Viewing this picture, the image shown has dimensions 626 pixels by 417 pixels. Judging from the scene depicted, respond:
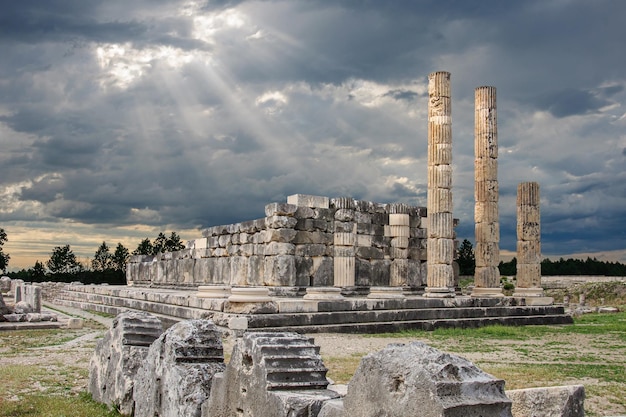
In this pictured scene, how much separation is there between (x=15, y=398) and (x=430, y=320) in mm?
12618

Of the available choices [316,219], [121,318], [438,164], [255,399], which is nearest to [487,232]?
[438,164]

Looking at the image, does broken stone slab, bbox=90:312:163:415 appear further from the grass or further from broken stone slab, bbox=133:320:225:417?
the grass

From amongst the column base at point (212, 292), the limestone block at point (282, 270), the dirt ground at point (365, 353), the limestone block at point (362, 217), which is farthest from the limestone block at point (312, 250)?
the dirt ground at point (365, 353)

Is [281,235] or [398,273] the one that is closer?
[281,235]

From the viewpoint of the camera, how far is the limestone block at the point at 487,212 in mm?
25344

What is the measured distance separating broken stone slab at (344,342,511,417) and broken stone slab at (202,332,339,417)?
748 mm

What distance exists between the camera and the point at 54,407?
709 centimetres

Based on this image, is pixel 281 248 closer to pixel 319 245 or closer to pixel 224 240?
pixel 319 245

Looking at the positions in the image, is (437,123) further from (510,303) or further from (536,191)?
(510,303)

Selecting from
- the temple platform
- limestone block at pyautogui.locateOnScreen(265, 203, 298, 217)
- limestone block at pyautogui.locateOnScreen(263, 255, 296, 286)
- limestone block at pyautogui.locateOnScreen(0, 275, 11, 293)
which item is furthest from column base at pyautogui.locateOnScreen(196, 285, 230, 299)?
limestone block at pyautogui.locateOnScreen(0, 275, 11, 293)

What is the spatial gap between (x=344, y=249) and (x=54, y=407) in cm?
1781

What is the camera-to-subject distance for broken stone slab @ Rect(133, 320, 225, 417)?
5.35m

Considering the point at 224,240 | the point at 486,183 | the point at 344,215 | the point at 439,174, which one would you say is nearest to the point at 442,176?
the point at 439,174

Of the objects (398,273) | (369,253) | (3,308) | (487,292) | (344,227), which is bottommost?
(3,308)
